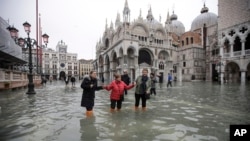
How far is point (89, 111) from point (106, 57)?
45.1 m

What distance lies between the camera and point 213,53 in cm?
4759

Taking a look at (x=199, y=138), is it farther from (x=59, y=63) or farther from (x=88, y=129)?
(x=59, y=63)

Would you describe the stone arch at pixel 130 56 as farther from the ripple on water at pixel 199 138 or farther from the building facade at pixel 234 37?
the ripple on water at pixel 199 138

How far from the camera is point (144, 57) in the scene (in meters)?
42.7

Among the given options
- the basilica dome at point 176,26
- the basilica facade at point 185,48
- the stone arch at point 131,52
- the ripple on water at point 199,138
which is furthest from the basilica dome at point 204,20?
the ripple on water at point 199,138

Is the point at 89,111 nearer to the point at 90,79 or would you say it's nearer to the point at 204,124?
the point at 90,79

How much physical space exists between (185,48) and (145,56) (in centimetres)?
1466

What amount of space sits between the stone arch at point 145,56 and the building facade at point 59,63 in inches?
1935

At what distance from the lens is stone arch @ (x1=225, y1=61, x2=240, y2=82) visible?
35.9m

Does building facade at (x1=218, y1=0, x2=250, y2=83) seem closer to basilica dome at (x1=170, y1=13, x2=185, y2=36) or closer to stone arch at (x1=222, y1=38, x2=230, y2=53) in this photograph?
stone arch at (x1=222, y1=38, x2=230, y2=53)

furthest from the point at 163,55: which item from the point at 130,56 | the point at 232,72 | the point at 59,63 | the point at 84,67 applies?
the point at 84,67

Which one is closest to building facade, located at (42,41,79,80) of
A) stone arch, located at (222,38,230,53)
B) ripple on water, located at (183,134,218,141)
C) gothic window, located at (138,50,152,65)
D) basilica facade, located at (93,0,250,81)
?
basilica facade, located at (93,0,250,81)

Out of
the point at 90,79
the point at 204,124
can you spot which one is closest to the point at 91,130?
the point at 90,79

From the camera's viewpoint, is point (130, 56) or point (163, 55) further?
point (163, 55)
